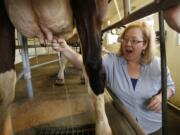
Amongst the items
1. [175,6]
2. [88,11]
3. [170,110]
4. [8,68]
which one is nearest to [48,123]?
[8,68]

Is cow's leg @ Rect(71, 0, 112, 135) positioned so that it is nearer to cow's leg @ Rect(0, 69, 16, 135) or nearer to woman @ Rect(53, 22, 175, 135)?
cow's leg @ Rect(0, 69, 16, 135)

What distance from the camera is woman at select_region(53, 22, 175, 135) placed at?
148cm

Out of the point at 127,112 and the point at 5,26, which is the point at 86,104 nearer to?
the point at 127,112

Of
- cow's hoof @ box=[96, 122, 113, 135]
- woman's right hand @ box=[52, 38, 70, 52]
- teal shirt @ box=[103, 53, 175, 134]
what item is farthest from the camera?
teal shirt @ box=[103, 53, 175, 134]

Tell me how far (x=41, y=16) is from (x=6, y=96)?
0.40 m

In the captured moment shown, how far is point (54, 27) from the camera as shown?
3.37ft

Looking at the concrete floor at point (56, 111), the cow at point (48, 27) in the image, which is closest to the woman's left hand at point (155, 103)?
the concrete floor at point (56, 111)

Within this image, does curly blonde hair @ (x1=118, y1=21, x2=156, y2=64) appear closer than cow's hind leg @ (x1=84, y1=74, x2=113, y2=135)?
No

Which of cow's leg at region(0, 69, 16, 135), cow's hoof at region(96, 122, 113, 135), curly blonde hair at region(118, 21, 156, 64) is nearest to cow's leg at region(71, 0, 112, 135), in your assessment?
cow's hoof at region(96, 122, 113, 135)

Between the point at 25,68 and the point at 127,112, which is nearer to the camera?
the point at 127,112

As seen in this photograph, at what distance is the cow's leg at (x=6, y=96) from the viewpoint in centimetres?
99

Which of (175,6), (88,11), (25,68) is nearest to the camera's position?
(175,6)

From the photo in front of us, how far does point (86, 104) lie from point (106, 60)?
1.30 ft

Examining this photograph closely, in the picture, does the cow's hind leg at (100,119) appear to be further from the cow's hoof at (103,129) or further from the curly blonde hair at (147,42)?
the curly blonde hair at (147,42)
